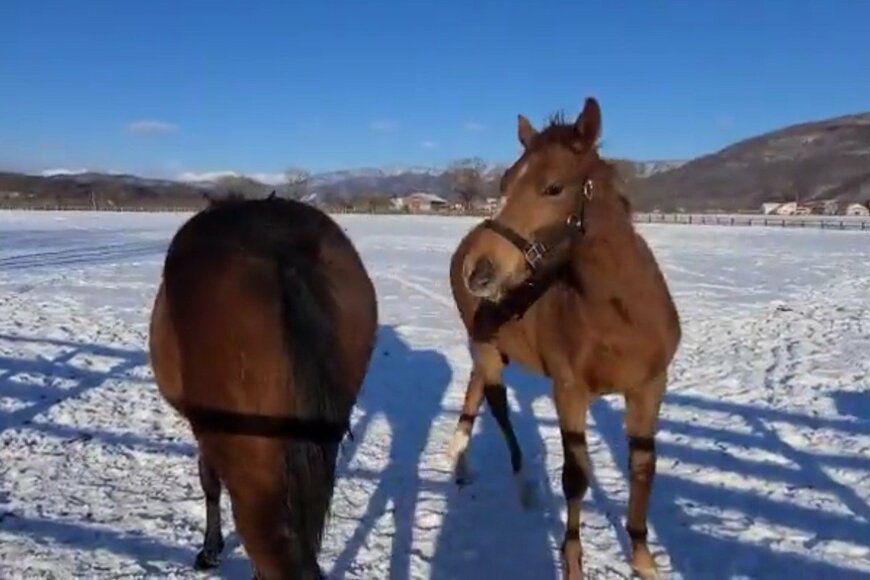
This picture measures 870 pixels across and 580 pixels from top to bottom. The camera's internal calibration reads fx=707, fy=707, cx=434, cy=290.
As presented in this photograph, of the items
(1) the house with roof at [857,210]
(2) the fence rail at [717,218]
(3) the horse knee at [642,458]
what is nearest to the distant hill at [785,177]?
(1) the house with roof at [857,210]

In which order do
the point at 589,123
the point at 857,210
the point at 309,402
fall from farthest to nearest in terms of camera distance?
the point at 857,210, the point at 589,123, the point at 309,402

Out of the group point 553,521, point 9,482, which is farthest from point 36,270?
point 553,521

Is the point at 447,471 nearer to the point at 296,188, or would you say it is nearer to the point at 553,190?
the point at 553,190

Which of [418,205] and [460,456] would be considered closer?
[460,456]

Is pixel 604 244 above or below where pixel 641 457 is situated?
above

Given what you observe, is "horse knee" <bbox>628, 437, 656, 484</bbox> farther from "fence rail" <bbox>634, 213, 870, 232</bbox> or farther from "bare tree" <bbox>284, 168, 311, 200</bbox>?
"fence rail" <bbox>634, 213, 870, 232</bbox>

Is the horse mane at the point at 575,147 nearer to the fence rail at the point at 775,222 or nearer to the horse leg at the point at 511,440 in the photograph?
the horse leg at the point at 511,440

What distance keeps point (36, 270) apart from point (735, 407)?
1729 cm

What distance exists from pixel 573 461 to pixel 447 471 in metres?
1.61

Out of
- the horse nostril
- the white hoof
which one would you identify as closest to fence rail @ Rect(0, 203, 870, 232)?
the white hoof

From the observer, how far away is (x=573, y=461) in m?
3.85

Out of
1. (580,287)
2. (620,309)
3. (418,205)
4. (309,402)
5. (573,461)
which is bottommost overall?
A: (573,461)

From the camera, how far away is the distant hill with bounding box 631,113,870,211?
132m

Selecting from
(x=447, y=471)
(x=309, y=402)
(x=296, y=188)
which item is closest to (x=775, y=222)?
(x=296, y=188)
